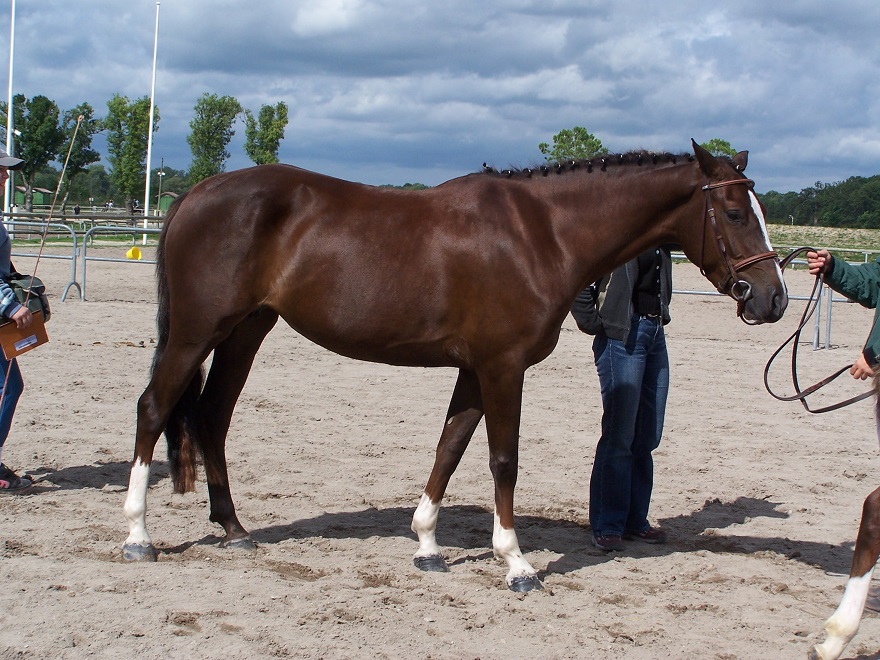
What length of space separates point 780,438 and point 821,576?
293 centimetres

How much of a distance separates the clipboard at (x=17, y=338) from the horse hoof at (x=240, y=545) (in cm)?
162

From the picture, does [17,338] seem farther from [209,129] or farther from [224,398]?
[209,129]

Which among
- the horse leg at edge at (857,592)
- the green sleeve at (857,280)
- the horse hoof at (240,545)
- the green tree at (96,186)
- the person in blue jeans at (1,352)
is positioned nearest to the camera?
the horse leg at edge at (857,592)

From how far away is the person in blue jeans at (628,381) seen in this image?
4.45 meters

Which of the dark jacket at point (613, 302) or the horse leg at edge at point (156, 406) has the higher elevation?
the dark jacket at point (613, 302)

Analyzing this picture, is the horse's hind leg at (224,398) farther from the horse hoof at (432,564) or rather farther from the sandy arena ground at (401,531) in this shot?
the horse hoof at (432,564)

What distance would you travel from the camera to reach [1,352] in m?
5.11

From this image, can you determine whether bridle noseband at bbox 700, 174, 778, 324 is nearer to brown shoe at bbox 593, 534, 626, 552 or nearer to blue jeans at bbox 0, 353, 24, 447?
brown shoe at bbox 593, 534, 626, 552

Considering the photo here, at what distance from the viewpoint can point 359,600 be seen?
3.62 meters

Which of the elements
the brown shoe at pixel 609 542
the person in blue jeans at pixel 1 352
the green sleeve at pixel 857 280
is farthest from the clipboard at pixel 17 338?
the green sleeve at pixel 857 280

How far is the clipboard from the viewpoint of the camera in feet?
15.7

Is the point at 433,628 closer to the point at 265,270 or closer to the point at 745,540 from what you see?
the point at 265,270

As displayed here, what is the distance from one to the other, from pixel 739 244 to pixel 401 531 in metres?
2.41

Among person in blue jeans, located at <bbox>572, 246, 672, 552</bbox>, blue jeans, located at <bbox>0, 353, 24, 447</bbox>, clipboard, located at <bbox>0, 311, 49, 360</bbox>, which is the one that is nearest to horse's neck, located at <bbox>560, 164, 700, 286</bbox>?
person in blue jeans, located at <bbox>572, 246, 672, 552</bbox>
